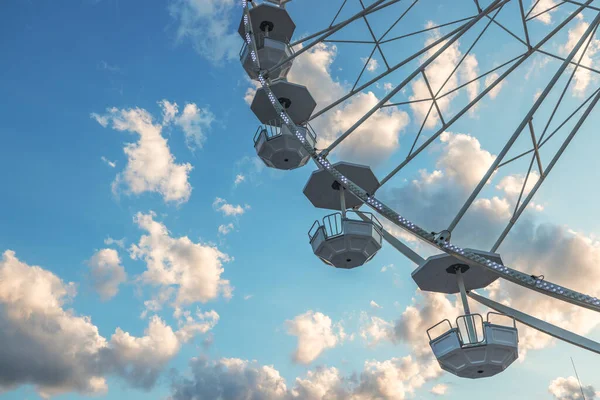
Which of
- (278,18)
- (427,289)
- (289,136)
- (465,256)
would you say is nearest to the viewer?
(465,256)

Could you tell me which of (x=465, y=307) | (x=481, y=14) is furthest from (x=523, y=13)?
(x=465, y=307)

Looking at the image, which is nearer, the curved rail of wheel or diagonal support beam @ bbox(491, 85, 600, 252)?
the curved rail of wheel

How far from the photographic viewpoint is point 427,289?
1850cm

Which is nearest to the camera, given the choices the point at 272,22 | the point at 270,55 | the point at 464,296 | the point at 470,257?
the point at 470,257

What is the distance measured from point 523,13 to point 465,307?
8.17 meters

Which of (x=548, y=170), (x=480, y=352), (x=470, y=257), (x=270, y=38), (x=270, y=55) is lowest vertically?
(x=480, y=352)

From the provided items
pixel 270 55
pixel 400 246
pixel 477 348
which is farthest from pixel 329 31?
pixel 477 348

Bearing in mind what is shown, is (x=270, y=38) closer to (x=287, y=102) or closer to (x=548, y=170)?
(x=287, y=102)

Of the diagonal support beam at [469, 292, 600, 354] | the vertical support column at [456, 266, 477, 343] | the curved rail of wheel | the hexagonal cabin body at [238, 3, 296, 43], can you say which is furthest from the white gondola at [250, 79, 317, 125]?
the diagonal support beam at [469, 292, 600, 354]

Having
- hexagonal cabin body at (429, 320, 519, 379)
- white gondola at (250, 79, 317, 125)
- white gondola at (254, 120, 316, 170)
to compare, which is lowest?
hexagonal cabin body at (429, 320, 519, 379)

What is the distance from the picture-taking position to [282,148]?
1978 centimetres

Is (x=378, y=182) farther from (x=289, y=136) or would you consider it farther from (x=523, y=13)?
(x=523, y=13)

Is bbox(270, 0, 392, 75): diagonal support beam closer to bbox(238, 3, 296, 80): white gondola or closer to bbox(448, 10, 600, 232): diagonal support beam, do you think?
bbox(238, 3, 296, 80): white gondola

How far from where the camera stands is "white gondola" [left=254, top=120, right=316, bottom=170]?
1980 centimetres
